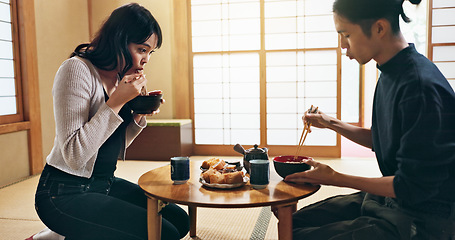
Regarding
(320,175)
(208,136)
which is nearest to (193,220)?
(320,175)

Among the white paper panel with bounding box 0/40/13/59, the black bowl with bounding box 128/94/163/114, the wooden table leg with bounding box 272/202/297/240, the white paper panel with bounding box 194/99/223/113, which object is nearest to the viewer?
the wooden table leg with bounding box 272/202/297/240

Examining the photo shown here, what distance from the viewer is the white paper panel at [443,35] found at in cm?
485

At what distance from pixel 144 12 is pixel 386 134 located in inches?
48.1

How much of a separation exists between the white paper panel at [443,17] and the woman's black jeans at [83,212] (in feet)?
15.7

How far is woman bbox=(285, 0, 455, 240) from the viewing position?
115 cm

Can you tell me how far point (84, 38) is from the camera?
529 cm

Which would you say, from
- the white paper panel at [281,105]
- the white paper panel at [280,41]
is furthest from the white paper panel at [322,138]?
the white paper panel at [280,41]

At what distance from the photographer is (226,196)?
4.74ft

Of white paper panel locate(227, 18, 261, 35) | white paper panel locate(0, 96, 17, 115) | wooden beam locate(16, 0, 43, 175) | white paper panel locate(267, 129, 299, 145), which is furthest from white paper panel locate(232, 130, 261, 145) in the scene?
white paper panel locate(0, 96, 17, 115)

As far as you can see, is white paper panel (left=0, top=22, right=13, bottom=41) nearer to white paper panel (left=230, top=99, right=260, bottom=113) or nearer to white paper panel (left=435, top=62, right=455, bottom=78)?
white paper panel (left=230, top=99, right=260, bottom=113)

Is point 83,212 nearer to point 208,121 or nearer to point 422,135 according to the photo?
point 422,135

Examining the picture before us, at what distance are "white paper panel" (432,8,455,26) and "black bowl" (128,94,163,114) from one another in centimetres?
453

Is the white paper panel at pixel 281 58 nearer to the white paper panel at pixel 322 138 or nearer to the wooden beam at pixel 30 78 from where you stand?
the white paper panel at pixel 322 138

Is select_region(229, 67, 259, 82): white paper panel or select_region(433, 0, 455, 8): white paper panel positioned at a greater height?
select_region(433, 0, 455, 8): white paper panel
